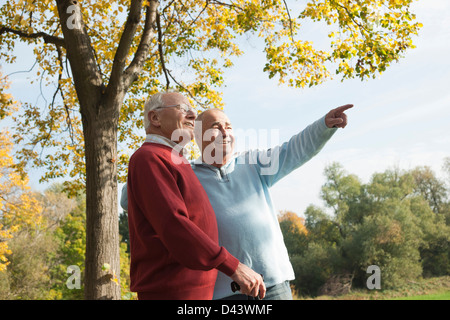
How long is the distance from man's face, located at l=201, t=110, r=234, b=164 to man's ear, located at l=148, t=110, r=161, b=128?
541mm

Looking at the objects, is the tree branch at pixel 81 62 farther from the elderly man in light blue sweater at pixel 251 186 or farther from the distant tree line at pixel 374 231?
the distant tree line at pixel 374 231

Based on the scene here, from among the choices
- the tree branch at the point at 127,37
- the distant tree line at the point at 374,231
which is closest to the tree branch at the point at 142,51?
the tree branch at the point at 127,37

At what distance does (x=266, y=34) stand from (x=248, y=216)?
6986 mm

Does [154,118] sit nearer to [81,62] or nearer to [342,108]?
[342,108]

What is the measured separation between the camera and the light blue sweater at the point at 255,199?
7.61 feet

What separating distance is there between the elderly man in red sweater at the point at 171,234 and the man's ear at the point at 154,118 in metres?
0.10

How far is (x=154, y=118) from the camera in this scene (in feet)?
6.79

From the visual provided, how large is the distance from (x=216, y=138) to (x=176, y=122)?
0.53 meters

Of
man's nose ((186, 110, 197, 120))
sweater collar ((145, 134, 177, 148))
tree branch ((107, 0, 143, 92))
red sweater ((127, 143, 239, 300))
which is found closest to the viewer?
red sweater ((127, 143, 239, 300))

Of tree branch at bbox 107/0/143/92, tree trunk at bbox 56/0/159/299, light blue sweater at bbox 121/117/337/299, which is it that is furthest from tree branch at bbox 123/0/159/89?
light blue sweater at bbox 121/117/337/299

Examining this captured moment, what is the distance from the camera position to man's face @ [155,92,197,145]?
2018mm

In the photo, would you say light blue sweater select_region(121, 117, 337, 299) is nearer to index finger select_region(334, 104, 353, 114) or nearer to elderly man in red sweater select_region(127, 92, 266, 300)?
index finger select_region(334, 104, 353, 114)

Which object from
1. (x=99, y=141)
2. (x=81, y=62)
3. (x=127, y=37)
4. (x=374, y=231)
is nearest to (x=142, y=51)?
(x=127, y=37)
